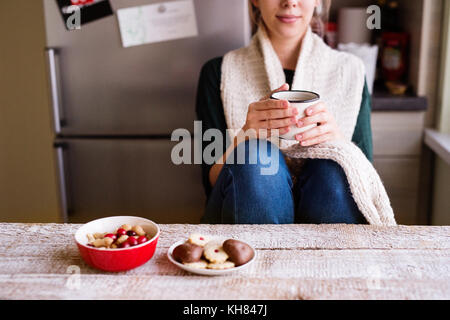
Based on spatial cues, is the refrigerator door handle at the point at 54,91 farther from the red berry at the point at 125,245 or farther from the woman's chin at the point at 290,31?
the red berry at the point at 125,245

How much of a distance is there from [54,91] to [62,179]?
301 mm

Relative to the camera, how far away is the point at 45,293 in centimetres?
74

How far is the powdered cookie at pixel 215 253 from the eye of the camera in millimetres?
804

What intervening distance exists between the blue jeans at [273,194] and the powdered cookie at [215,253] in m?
0.24

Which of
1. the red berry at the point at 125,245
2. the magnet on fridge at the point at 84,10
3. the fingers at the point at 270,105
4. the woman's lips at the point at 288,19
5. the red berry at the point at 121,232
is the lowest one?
the red berry at the point at 125,245

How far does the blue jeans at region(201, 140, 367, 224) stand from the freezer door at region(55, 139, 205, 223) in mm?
647

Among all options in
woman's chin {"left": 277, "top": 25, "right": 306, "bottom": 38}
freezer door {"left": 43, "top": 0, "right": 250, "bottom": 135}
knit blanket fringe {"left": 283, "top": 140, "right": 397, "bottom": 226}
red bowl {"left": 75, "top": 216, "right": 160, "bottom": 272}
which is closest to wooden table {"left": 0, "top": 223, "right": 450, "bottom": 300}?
red bowl {"left": 75, "top": 216, "right": 160, "bottom": 272}

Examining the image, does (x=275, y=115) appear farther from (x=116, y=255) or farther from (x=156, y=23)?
(x=156, y=23)

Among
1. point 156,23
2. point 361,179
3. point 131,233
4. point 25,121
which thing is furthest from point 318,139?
point 25,121

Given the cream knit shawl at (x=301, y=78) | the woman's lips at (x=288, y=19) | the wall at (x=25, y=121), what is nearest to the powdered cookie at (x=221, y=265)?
the cream knit shawl at (x=301, y=78)

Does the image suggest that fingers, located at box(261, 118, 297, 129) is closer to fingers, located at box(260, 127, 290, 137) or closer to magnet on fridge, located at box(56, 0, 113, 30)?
fingers, located at box(260, 127, 290, 137)

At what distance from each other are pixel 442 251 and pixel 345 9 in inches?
59.4

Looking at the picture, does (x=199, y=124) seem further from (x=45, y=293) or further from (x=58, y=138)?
(x=45, y=293)

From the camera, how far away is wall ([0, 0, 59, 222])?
2199mm
